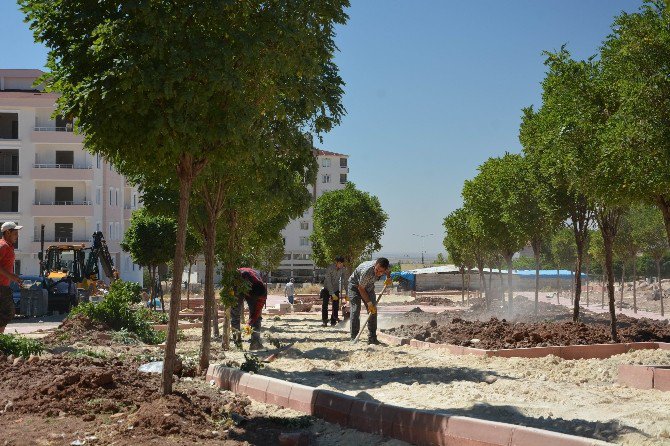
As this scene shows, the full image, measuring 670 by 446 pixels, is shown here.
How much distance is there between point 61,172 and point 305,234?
168 ft

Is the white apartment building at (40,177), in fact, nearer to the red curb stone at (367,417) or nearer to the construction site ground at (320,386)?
the construction site ground at (320,386)

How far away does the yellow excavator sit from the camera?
106 feet

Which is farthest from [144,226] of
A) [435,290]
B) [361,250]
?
[435,290]

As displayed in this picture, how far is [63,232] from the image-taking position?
56.6 meters

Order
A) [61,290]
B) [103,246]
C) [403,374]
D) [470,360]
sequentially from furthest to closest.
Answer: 1. [103,246]
2. [61,290]
3. [470,360]
4. [403,374]

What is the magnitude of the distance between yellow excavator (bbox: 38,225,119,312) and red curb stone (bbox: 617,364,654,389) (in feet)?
78.2

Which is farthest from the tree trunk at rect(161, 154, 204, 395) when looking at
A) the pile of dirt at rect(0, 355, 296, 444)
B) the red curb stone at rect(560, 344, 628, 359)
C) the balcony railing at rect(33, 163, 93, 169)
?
the balcony railing at rect(33, 163, 93, 169)

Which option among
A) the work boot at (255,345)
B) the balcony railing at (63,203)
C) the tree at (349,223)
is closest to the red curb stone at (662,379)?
the work boot at (255,345)

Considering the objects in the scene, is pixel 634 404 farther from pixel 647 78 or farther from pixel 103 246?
pixel 103 246

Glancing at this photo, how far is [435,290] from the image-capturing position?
234 ft

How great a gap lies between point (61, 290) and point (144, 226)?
7.23m

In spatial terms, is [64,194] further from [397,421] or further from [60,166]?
[397,421]

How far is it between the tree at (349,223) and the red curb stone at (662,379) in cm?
3176

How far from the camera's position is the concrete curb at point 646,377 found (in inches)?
403
